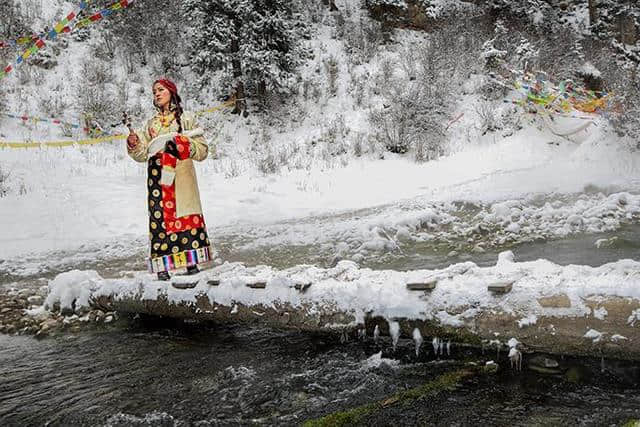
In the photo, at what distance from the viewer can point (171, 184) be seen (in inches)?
156

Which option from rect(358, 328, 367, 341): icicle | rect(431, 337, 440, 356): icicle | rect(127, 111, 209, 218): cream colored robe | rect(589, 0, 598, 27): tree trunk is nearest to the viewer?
rect(431, 337, 440, 356): icicle

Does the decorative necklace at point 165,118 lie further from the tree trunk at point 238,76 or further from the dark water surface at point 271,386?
the tree trunk at point 238,76

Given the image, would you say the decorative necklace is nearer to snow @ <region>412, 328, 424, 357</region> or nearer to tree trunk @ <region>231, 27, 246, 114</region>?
snow @ <region>412, 328, 424, 357</region>

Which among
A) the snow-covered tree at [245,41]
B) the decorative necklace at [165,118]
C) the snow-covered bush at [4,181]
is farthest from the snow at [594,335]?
the snow-covered tree at [245,41]

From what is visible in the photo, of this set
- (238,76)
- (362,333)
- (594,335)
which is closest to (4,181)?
(238,76)

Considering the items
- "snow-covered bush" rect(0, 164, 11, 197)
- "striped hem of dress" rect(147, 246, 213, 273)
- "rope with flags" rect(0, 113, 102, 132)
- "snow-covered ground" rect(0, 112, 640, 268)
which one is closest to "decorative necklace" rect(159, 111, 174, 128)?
"striped hem of dress" rect(147, 246, 213, 273)

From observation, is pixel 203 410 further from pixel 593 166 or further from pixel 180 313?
pixel 593 166

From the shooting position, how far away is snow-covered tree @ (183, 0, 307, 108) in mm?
11750

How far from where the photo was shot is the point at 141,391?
8.09 ft

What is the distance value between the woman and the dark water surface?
95cm

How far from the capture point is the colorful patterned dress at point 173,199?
3.95 meters

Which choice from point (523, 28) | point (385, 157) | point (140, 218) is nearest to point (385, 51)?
point (523, 28)

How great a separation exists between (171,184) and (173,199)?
0.45ft

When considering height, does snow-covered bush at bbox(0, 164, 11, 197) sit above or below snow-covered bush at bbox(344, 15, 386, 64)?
below
